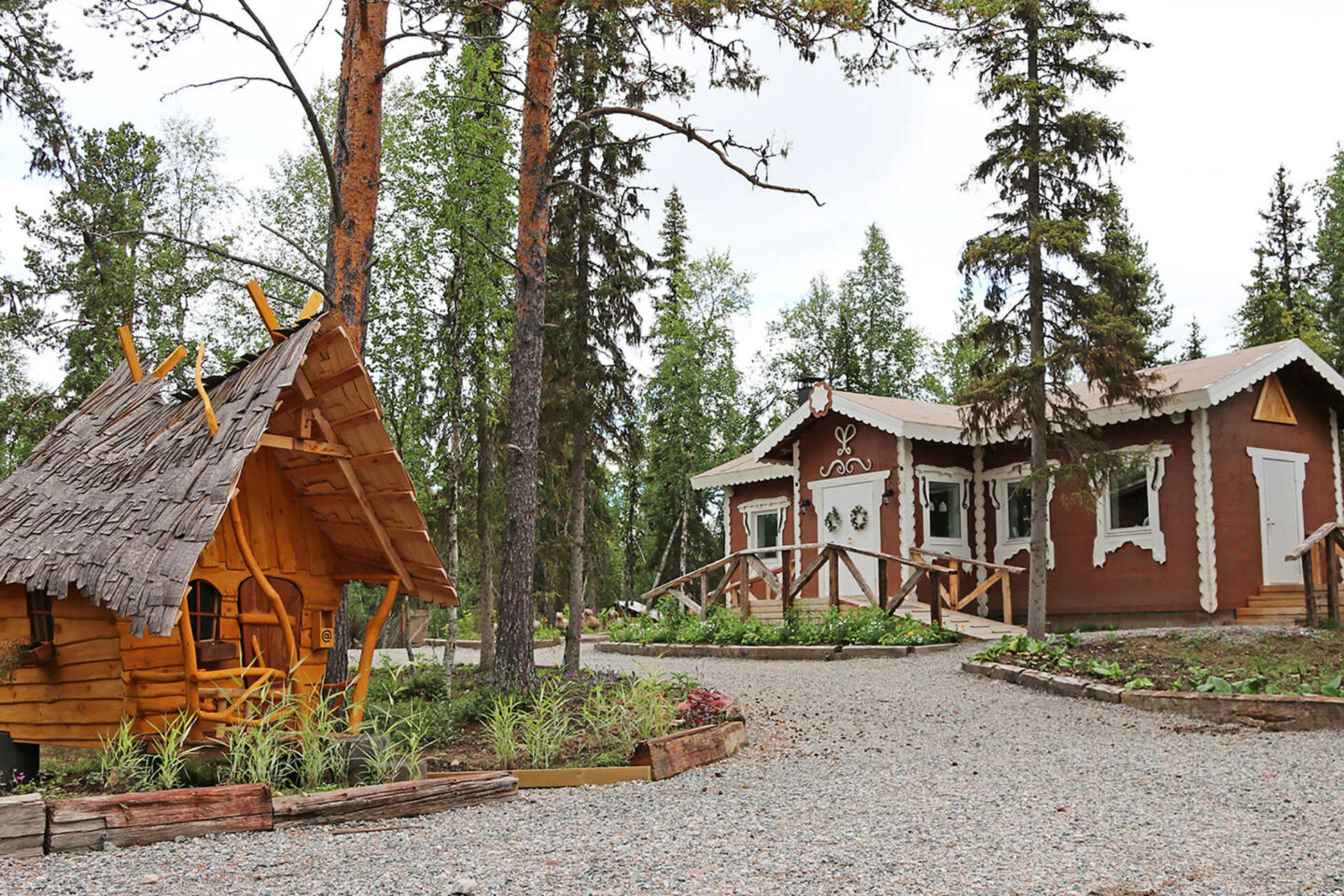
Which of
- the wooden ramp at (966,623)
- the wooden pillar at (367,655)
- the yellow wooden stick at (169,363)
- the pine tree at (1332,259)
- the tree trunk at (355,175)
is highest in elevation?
the pine tree at (1332,259)

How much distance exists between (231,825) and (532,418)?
4519mm

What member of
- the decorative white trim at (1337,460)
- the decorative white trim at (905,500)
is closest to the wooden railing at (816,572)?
the decorative white trim at (905,500)

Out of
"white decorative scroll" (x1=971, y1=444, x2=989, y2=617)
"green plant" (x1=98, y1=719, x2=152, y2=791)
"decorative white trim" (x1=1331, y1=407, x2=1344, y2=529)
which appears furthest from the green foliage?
"green plant" (x1=98, y1=719, x2=152, y2=791)

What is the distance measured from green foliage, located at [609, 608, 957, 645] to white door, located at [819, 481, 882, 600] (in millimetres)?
2099

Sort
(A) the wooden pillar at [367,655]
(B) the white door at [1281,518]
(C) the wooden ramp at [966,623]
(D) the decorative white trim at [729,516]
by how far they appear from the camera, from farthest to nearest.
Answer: (D) the decorative white trim at [729,516]
(B) the white door at [1281,518]
(C) the wooden ramp at [966,623]
(A) the wooden pillar at [367,655]

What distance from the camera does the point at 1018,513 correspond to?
18031mm

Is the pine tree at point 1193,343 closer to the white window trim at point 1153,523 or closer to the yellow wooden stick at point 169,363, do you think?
the white window trim at point 1153,523

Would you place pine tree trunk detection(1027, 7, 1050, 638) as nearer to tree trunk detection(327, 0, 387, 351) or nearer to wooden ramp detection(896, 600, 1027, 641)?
wooden ramp detection(896, 600, 1027, 641)

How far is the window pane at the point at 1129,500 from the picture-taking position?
16234 millimetres

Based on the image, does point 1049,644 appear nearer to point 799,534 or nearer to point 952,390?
point 799,534

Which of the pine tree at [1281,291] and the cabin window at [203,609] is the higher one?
the pine tree at [1281,291]

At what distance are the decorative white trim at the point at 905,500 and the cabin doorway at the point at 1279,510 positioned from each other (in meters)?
5.20

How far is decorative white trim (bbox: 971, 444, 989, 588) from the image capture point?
60.2ft

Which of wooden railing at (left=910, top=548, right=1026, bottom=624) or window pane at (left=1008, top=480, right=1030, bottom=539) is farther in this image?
window pane at (left=1008, top=480, right=1030, bottom=539)
